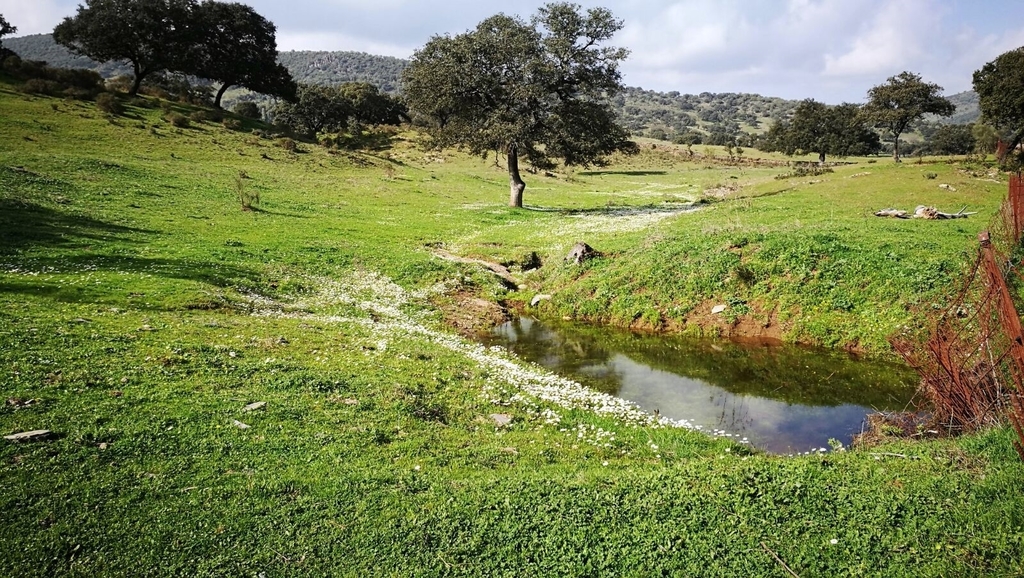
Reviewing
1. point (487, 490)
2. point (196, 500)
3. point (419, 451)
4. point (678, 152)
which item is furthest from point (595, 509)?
point (678, 152)

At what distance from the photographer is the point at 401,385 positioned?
13023mm

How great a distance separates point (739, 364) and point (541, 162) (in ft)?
115

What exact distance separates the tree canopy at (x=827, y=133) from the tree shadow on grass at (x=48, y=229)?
104102 mm

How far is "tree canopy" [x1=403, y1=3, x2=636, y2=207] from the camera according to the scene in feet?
138

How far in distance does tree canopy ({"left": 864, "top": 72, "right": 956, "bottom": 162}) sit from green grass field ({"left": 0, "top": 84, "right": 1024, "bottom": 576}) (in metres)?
57.4

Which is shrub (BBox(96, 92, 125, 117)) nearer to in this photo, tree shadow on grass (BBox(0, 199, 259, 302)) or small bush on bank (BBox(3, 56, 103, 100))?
small bush on bank (BBox(3, 56, 103, 100))

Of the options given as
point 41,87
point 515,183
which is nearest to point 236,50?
point 41,87

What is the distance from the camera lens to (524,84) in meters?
42.6

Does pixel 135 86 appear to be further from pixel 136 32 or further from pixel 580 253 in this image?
pixel 580 253

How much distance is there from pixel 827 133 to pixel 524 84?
80913 mm

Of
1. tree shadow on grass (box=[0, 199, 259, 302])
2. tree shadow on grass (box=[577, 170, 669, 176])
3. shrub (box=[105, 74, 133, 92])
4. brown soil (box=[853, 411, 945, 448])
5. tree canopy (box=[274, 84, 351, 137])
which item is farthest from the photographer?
tree canopy (box=[274, 84, 351, 137])

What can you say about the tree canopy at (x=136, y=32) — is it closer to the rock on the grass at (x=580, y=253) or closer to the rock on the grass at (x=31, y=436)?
the rock on the grass at (x=580, y=253)

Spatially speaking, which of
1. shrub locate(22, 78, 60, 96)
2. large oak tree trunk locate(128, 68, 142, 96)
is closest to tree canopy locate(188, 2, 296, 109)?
large oak tree trunk locate(128, 68, 142, 96)

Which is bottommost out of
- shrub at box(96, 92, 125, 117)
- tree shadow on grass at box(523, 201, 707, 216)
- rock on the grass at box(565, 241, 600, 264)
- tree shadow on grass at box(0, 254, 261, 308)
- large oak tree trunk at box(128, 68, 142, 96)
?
tree shadow on grass at box(0, 254, 261, 308)
